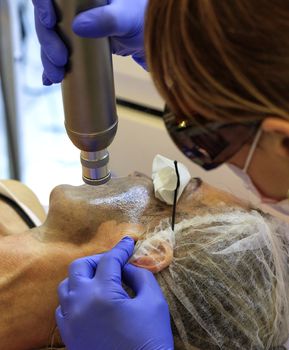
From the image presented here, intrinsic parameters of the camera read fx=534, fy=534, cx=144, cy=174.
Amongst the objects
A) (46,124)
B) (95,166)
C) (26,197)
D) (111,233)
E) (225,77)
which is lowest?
(46,124)

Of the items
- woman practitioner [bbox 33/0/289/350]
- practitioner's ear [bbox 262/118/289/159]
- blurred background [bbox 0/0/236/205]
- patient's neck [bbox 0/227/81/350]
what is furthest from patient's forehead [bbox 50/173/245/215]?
practitioner's ear [bbox 262/118/289/159]

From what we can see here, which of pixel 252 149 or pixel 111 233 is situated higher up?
pixel 252 149

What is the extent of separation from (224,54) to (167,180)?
64 cm

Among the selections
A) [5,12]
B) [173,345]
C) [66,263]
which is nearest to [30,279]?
[66,263]

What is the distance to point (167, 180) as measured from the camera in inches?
51.1

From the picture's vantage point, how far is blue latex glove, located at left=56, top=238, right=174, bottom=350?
0.97 metres

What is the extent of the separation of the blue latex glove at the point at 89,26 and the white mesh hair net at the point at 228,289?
1.39 feet

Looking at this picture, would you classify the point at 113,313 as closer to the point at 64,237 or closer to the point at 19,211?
the point at 64,237

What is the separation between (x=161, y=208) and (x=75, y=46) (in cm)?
49

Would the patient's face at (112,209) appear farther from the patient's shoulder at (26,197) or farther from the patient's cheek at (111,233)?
the patient's shoulder at (26,197)

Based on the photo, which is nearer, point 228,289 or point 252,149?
point 252,149

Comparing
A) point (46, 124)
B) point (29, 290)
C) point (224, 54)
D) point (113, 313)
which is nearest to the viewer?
point (224, 54)

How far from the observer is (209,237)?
1060mm

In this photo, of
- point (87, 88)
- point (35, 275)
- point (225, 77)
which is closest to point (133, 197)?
point (35, 275)
